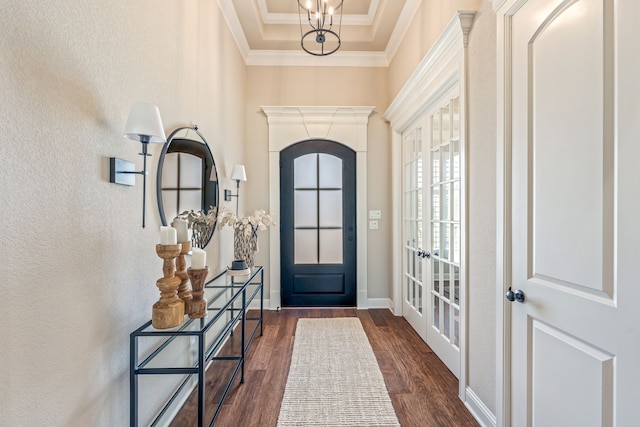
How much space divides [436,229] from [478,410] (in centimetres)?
138

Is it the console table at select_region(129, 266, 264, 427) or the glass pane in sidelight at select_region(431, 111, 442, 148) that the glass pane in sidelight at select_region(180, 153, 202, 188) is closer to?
the console table at select_region(129, 266, 264, 427)

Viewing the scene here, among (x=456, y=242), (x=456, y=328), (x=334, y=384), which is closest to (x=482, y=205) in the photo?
(x=456, y=242)

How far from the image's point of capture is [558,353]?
48.9 inches

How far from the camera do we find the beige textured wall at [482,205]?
167 cm

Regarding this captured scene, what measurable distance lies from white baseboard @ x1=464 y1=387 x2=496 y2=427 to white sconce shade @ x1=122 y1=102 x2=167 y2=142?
2263mm

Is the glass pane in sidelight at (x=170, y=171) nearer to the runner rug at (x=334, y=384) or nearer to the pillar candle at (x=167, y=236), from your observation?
the pillar candle at (x=167, y=236)

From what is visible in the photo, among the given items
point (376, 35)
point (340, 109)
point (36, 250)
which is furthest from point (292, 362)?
point (376, 35)

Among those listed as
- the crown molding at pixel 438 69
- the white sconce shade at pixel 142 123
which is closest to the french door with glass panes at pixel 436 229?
the crown molding at pixel 438 69

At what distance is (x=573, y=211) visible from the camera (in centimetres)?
116

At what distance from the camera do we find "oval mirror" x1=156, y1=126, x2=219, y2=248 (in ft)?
5.82

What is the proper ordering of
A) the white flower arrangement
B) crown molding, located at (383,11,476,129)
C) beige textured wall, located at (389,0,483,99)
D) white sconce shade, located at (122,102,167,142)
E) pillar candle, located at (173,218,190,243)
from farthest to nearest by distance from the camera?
the white flower arrangement, beige textured wall, located at (389,0,483,99), crown molding, located at (383,11,476,129), pillar candle, located at (173,218,190,243), white sconce shade, located at (122,102,167,142)

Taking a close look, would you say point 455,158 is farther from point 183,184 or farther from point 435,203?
point 183,184

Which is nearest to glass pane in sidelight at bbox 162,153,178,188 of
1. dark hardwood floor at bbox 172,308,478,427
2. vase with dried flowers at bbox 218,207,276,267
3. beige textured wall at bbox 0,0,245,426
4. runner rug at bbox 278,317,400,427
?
beige textured wall at bbox 0,0,245,426

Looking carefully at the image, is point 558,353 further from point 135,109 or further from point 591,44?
point 135,109
